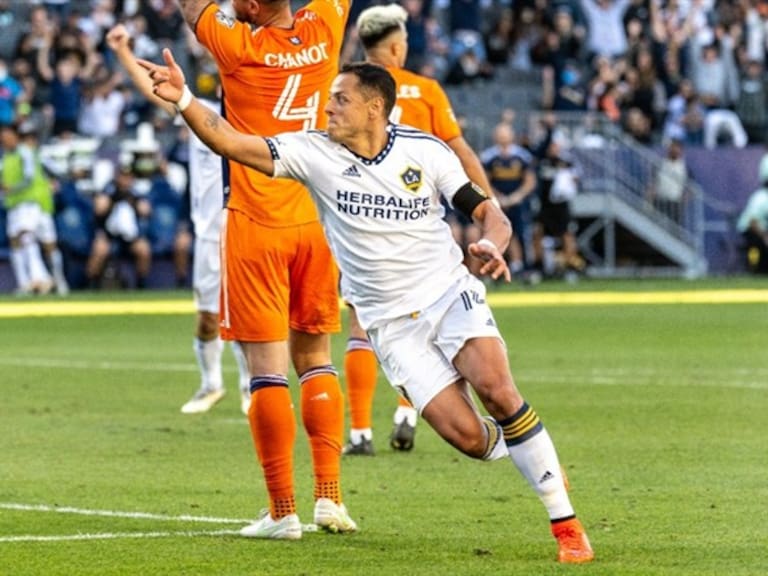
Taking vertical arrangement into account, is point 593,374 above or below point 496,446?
below

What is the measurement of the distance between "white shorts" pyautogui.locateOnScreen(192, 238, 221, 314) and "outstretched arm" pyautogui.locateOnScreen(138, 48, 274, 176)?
621 cm

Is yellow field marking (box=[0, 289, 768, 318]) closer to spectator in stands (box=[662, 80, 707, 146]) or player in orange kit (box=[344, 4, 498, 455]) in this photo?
spectator in stands (box=[662, 80, 707, 146])

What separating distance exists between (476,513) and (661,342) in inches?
455

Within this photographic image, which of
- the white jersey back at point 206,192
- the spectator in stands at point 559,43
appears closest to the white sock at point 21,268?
the spectator in stands at point 559,43

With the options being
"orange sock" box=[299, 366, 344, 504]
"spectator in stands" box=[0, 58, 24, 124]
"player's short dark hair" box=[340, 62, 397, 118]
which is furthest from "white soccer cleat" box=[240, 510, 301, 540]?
"spectator in stands" box=[0, 58, 24, 124]

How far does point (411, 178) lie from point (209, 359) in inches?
262

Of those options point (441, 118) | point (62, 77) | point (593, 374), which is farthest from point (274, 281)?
point (62, 77)

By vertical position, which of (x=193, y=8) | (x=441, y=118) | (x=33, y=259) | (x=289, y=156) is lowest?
(x=33, y=259)

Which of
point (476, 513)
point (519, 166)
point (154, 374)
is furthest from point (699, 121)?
point (476, 513)

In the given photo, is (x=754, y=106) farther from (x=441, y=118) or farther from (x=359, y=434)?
(x=359, y=434)

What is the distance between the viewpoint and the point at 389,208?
8.44 meters

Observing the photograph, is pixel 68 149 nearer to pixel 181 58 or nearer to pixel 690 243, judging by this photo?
pixel 181 58

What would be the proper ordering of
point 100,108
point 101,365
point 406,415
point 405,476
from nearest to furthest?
1. point 405,476
2. point 406,415
3. point 101,365
4. point 100,108

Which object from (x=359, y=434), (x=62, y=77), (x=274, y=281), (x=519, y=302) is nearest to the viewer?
(x=274, y=281)
